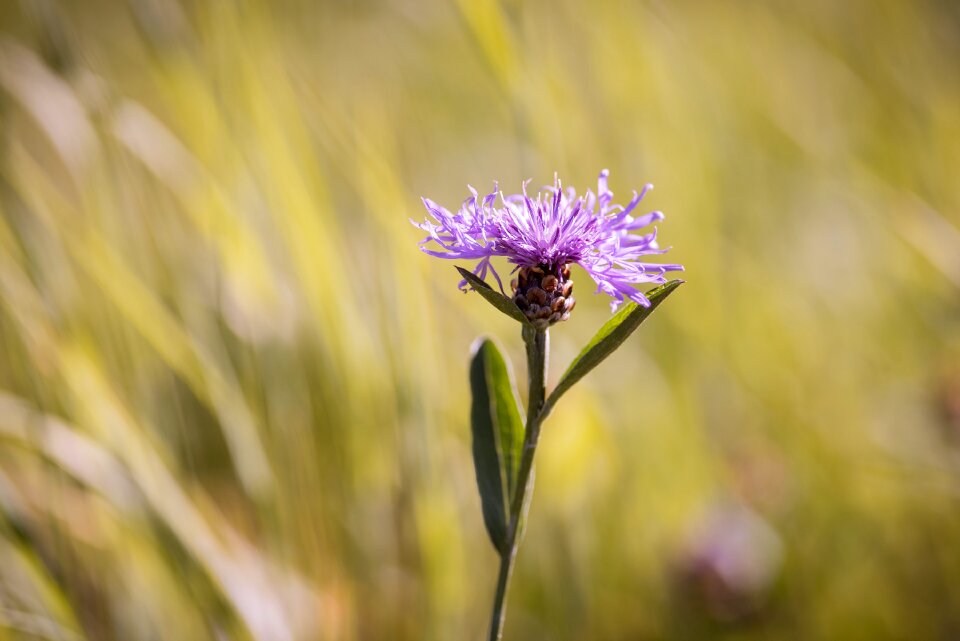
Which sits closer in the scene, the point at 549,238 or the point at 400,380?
the point at 549,238

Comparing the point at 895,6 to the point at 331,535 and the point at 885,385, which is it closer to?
the point at 885,385

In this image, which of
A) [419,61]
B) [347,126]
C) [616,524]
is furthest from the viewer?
[419,61]

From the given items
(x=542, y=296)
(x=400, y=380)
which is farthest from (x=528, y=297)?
(x=400, y=380)

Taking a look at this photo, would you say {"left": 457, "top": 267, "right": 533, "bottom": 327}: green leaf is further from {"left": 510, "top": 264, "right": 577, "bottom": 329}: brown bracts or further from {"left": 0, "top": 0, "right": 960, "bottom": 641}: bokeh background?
{"left": 0, "top": 0, "right": 960, "bottom": 641}: bokeh background

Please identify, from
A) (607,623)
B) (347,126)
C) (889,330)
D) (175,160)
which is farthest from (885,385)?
(175,160)

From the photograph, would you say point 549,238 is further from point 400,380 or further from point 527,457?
point 400,380

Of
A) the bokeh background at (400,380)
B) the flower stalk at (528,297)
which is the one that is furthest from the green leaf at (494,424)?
the bokeh background at (400,380)
